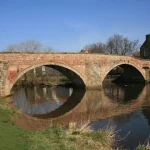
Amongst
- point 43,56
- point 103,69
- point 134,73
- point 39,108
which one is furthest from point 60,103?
point 134,73

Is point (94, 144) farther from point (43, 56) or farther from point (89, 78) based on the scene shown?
point (89, 78)

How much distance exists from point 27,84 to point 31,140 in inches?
1023

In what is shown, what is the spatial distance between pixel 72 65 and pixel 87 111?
33.6 ft

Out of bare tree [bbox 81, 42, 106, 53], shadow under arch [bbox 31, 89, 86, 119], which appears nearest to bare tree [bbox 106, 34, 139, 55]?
bare tree [bbox 81, 42, 106, 53]

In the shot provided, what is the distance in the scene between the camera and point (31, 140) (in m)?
9.48

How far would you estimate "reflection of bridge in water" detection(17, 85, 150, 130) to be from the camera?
16378mm

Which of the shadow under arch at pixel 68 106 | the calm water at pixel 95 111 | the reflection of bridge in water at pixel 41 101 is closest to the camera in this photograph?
the calm water at pixel 95 111

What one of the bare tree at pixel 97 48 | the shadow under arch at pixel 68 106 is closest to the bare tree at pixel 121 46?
the bare tree at pixel 97 48

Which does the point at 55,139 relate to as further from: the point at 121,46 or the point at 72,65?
the point at 121,46

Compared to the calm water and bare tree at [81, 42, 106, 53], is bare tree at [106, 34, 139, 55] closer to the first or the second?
bare tree at [81, 42, 106, 53]

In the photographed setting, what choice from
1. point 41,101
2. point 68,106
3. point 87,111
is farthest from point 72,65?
point 87,111

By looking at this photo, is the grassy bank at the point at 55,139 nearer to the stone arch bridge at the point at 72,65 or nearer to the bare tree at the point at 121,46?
the stone arch bridge at the point at 72,65

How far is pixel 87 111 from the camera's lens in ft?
64.9

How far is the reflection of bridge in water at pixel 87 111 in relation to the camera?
1638 cm
